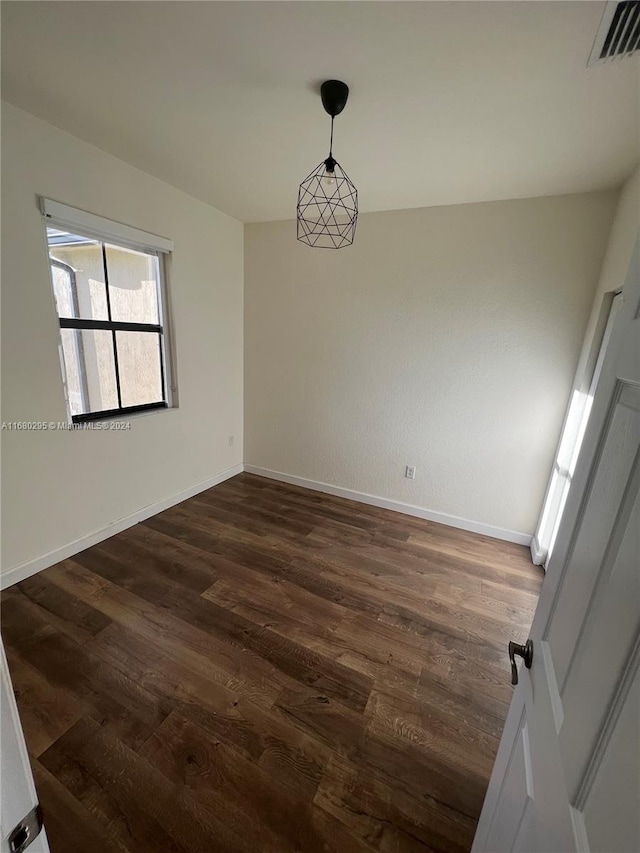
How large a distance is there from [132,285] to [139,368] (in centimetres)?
62

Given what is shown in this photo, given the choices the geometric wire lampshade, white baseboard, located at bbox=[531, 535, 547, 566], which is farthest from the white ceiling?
white baseboard, located at bbox=[531, 535, 547, 566]

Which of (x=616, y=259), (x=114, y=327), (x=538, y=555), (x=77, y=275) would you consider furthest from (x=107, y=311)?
(x=538, y=555)

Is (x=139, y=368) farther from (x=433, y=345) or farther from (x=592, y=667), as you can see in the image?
(x=592, y=667)

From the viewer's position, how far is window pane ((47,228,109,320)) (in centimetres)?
210

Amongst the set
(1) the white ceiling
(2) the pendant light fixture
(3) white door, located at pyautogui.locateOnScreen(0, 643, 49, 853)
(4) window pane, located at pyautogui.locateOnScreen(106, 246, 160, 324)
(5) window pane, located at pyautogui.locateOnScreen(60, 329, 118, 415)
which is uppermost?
(1) the white ceiling

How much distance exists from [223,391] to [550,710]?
10.9 feet

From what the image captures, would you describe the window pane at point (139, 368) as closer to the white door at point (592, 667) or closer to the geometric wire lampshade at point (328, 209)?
the geometric wire lampshade at point (328, 209)

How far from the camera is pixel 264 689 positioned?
154cm

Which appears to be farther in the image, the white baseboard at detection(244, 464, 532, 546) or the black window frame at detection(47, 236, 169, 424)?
the white baseboard at detection(244, 464, 532, 546)

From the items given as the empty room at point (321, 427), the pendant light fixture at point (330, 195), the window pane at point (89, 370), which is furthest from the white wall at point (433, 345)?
the window pane at point (89, 370)

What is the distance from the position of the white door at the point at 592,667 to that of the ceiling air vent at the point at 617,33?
43.0 inches

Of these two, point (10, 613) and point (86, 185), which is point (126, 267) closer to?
point (86, 185)

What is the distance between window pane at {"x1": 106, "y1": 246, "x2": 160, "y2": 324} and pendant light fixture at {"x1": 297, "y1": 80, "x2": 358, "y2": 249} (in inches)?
50.4

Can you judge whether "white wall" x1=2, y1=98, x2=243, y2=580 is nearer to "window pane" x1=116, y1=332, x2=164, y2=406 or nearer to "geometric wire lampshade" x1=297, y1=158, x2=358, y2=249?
"window pane" x1=116, y1=332, x2=164, y2=406
